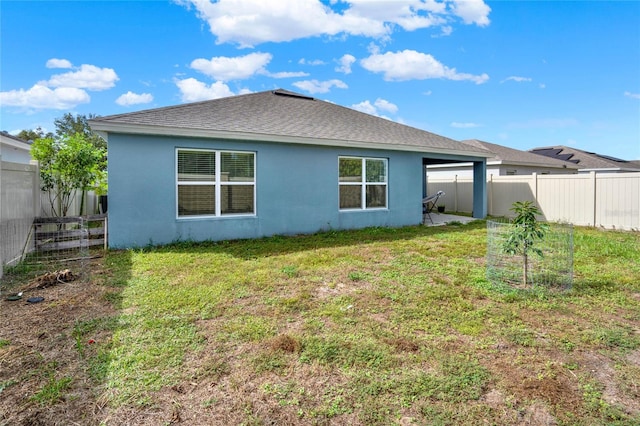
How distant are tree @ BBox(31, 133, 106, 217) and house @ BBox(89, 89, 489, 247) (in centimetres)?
147

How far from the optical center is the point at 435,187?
52.9 ft

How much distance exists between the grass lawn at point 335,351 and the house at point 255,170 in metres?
2.18

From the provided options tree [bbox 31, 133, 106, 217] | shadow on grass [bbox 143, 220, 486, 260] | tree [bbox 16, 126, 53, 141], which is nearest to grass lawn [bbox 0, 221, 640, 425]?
shadow on grass [bbox 143, 220, 486, 260]

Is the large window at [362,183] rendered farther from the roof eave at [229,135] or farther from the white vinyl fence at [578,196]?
the white vinyl fence at [578,196]

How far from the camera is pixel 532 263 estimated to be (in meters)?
5.65

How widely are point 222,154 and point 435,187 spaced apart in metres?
11.3

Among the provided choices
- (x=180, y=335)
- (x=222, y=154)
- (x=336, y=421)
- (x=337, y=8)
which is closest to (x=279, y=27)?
(x=337, y=8)

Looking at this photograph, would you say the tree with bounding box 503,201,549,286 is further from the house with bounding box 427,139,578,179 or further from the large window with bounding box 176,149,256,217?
the house with bounding box 427,139,578,179

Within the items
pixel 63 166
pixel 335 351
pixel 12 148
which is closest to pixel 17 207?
pixel 63 166

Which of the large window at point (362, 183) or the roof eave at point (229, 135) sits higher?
the roof eave at point (229, 135)

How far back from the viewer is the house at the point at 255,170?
6.86 m

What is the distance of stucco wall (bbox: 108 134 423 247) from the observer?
22.3 ft

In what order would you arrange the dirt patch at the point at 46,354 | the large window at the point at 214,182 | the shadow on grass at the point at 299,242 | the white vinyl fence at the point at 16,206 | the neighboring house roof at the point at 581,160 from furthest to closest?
the neighboring house roof at the point at 581,160
the large window at the point at 214,182
the shadow on grass at the point at 299,242
the white vinyl fence at the point at 16,206
the dirt patch at the point at 46,354

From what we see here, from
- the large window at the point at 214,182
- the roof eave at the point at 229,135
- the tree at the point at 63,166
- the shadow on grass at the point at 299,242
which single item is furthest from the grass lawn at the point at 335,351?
the tree at the point at 63,166
